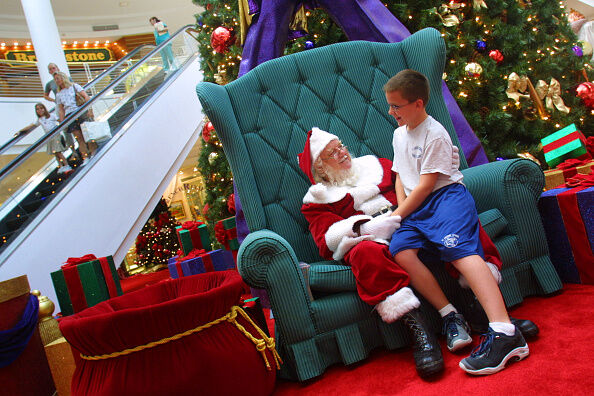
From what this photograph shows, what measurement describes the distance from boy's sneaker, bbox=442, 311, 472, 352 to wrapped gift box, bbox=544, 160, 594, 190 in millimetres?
1661

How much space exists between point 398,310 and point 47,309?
5.33ft

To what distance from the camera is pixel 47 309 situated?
2.16 meters

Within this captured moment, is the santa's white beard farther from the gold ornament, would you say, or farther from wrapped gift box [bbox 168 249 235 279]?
the gold ornament

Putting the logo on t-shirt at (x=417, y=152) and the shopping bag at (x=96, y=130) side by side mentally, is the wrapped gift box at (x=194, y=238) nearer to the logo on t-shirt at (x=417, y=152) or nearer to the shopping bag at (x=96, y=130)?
the logo on t-shirt at (x=417, y=152)

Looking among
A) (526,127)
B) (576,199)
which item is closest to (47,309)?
(576,199)

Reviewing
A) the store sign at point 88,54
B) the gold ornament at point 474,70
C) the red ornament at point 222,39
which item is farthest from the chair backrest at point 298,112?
the store sign at point 88,54

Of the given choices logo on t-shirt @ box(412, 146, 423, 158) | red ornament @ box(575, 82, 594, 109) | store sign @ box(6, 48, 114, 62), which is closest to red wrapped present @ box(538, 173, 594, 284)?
logo on t-shirt @ box(412, 146, 423, 158)

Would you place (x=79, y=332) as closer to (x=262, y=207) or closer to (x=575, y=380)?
(x=262, y=207)

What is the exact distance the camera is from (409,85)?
1843 mm

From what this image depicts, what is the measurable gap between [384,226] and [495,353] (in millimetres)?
628

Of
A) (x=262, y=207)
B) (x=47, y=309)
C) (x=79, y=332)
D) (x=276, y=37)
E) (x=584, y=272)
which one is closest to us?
(x=79, y=332)

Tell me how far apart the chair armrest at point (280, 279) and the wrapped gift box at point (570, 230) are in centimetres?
120

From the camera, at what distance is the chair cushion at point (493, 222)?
1940mm

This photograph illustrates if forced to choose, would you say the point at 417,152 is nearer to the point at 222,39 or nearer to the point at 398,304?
the point at 398,304
